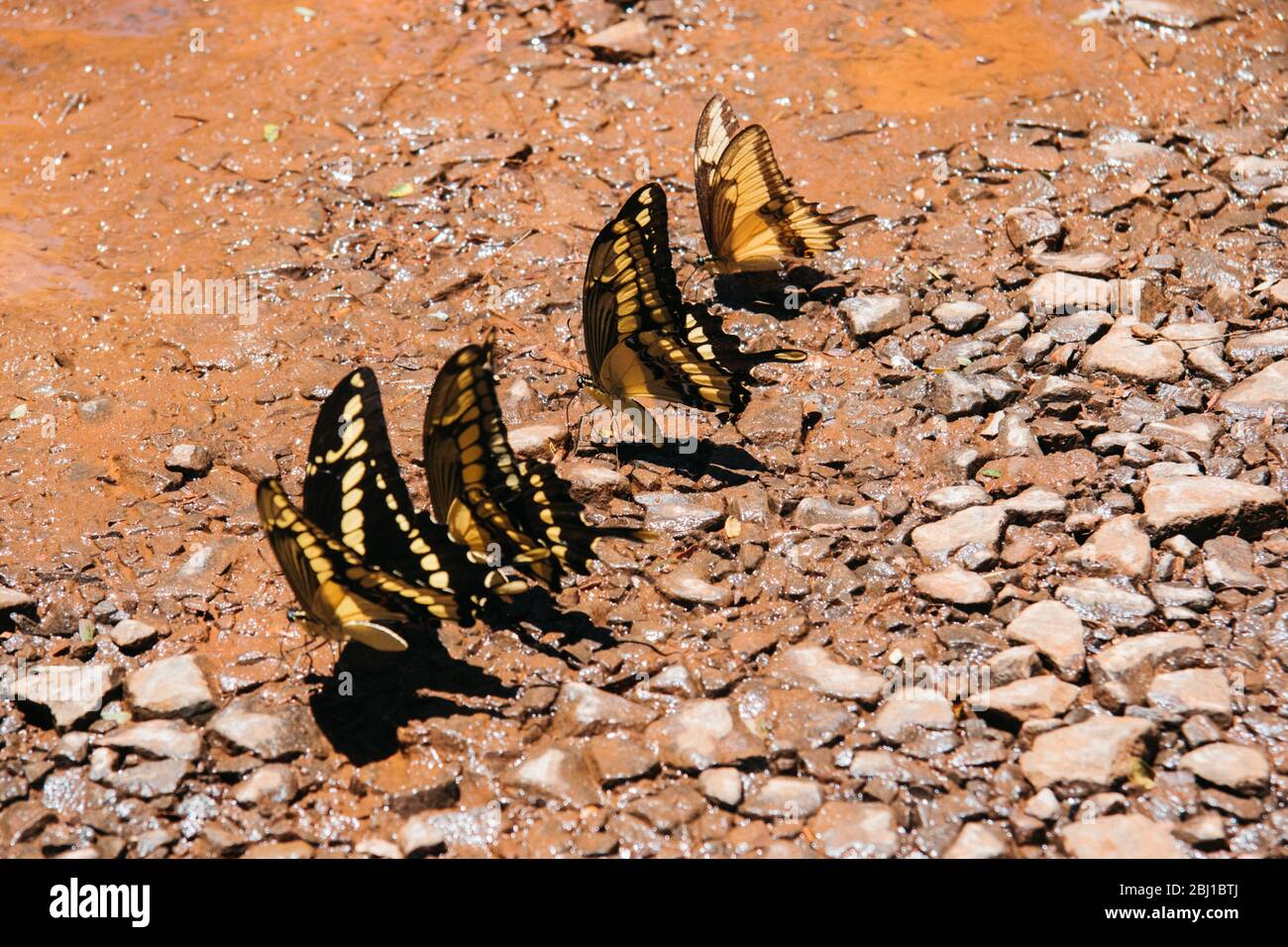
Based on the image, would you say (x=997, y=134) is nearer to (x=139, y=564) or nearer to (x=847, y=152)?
(x=847, y=152)

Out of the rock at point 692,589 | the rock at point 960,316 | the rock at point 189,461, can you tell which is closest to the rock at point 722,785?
the rock at point 692,589

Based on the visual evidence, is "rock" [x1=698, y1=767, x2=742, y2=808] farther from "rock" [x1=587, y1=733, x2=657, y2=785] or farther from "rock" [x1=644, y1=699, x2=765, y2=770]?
"rock" [x1=587, y1=733, x2=657, y2=785]

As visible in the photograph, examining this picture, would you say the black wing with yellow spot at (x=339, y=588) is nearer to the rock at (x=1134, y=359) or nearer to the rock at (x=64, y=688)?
the rock at (x=64, y=688)

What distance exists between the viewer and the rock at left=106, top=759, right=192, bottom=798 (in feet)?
10.9

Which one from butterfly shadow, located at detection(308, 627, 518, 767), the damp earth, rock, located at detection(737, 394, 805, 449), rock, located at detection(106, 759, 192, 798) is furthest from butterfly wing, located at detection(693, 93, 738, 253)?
rock, located at detection(106, 759, 192, 798)

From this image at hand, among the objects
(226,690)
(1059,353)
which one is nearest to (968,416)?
(1059,353)

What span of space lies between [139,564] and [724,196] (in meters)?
3.02

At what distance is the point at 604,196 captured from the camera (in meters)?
6.02

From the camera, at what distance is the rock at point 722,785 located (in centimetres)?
326

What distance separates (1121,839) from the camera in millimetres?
3055

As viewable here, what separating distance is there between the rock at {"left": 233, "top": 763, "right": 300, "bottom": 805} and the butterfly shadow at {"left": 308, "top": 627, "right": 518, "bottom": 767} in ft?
0.56

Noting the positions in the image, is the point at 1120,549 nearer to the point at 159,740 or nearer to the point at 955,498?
the point at 955,498

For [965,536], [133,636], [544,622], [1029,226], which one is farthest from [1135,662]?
[133,636]

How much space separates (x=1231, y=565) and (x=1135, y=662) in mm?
644
